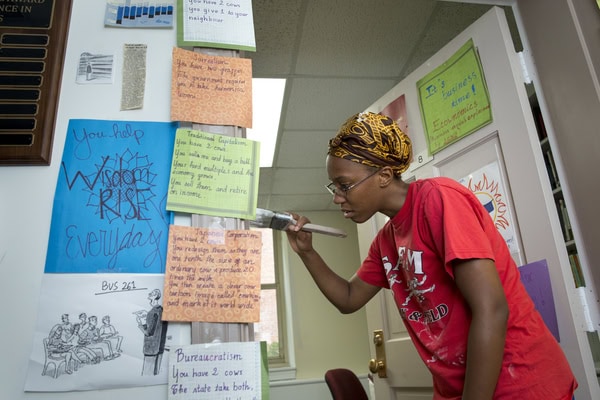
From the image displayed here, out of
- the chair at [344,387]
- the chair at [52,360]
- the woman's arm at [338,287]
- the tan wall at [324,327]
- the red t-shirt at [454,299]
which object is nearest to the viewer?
the chair at [52,360]

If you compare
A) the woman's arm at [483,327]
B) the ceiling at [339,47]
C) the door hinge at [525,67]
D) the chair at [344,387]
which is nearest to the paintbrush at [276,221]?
the woman's arm at [483,327]

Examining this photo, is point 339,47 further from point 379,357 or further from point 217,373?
point 217,373

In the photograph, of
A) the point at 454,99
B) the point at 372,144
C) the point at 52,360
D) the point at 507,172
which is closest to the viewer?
the point at 52,360

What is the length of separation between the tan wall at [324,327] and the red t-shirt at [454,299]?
3225 mm

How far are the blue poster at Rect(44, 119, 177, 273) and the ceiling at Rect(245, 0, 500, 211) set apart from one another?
1.20m

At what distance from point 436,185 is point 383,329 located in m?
1.01

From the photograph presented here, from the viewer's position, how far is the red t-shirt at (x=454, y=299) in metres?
0.85

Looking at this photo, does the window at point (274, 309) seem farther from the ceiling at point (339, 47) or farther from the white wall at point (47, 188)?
the white wall at point (47, 188)

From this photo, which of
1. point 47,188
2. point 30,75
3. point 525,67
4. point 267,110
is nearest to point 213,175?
point 47,188

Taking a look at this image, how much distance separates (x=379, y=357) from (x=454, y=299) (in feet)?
3.21

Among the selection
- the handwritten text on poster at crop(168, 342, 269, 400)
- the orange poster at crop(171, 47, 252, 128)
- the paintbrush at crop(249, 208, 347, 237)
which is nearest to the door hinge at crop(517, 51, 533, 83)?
the paintbrush at crop(249, 208, 347, 237)

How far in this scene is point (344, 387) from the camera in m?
2.72

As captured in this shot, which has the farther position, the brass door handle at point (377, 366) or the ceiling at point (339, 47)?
the ceiling at point (339, 47)

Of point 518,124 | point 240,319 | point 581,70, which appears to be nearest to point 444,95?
point 518,124
